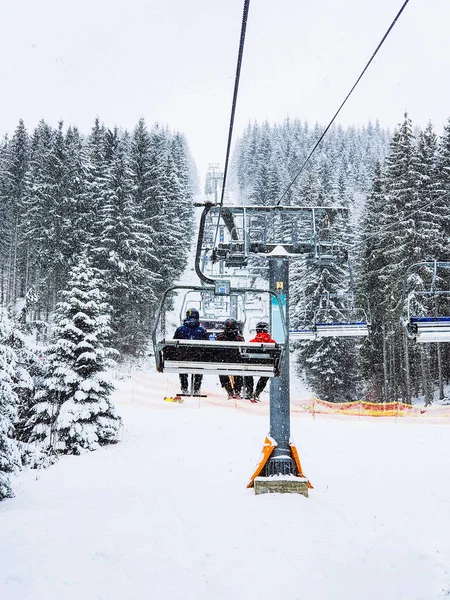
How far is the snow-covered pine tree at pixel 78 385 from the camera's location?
15.8 metres

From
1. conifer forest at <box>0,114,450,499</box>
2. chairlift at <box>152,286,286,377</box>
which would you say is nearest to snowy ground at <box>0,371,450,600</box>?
conifer forest at <box>0,114,450,499</box>

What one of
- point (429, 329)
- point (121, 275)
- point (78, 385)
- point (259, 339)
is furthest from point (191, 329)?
point (121, 275)

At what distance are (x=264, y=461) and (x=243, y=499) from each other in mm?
940

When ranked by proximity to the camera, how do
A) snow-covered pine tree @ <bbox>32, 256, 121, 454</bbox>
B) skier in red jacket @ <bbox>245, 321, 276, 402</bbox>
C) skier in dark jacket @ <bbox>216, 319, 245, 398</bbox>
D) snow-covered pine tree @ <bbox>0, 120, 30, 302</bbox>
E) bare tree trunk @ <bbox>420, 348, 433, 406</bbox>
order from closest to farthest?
skier in dark jacket @ <bbox>216, 319, 245, 398</bbox>, skier in red jacket @ <bbox>245, 321, 276, 402</bbox>, snow-covered pine tree @ <bbox>32, 256, 121, 454</bbox>, bare tree trunk @ <bbox>420, 348, 433, 406</bbox>, snow-covered pine tree @ <bbox>0, 120, 30, 302</bbox>

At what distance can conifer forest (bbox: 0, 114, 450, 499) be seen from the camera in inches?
632

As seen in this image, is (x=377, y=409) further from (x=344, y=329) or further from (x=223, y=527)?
(x=223, y=527)

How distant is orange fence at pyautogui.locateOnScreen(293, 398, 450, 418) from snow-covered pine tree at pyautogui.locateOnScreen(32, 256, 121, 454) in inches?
441

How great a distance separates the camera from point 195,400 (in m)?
26.3

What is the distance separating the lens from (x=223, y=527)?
30.7 ft

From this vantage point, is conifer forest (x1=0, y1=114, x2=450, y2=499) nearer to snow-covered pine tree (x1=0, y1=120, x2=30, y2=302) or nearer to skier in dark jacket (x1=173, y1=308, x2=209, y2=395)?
snow-covered pine tree (x1=0, y1=120, x2=30, y2=302)

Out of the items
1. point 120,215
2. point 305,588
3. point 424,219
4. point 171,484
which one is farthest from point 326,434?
point 120,215

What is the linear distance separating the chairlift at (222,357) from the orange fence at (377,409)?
713 inches

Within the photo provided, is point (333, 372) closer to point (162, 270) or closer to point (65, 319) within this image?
point (162, 270)

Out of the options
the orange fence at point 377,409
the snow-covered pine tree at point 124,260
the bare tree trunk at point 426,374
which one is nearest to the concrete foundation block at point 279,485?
the orange fence at point 377,409
